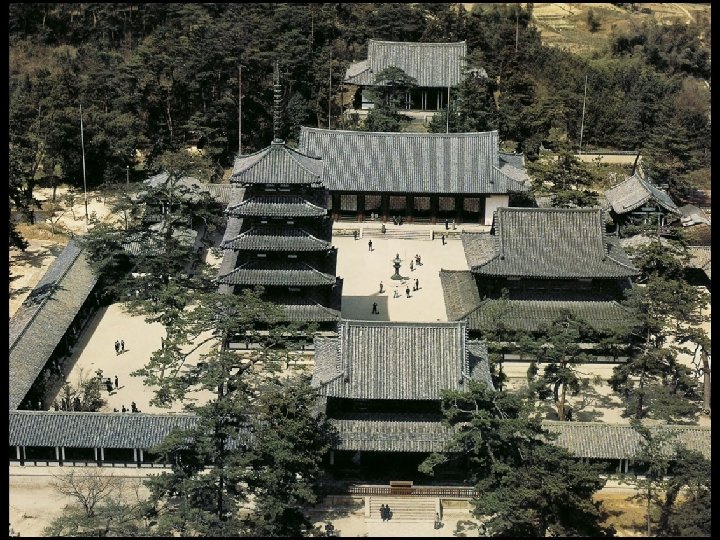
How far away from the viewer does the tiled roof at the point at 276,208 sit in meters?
49.4

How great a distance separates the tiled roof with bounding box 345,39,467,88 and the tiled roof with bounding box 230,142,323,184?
34899 mm

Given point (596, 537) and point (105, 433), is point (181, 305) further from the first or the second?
point (596, 537)

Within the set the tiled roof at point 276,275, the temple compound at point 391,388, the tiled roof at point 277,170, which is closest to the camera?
the temple compound at point 391,388

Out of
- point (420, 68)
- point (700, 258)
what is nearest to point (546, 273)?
point (700, 258)

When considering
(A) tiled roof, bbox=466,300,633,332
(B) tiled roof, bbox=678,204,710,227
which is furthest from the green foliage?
(B) tiled roof, bbox=678,204,710,227

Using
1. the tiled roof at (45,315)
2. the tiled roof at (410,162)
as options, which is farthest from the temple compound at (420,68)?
the tiled roof at (45,315)

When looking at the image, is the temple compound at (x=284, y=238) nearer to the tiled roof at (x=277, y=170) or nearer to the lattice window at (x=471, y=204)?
the tiled roof at (x=277, y=170)

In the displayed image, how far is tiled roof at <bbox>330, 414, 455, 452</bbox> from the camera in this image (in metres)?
40.5

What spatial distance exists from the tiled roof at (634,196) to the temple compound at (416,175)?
229 inches

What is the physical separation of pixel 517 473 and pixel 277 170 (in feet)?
63.5

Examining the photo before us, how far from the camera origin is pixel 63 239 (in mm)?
68000

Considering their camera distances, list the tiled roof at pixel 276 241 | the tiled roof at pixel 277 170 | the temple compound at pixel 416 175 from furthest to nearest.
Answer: the temple compound at pixel 416 175
the tiled roof at pixel 276 241
the tiled roof at pixel 277 170

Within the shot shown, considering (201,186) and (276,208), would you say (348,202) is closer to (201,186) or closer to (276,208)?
(201,186)

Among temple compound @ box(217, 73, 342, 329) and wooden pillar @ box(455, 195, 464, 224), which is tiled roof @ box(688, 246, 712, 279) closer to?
wooden pillar @ box(455, 195, 464, 224)
